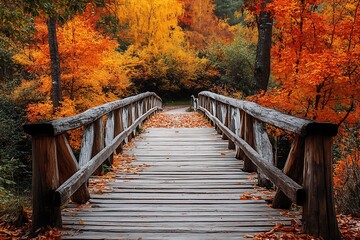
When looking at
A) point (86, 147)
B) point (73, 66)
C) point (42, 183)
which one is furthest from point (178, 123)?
point (42, 183)

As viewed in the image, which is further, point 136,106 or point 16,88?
point 16,88

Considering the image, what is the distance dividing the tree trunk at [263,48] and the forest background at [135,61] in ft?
0.11

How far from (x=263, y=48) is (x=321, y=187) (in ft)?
29.5

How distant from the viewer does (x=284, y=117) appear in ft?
13.2

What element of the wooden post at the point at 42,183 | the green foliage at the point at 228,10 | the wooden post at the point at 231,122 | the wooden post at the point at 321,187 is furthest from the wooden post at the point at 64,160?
the green foliage at the point at 228,10

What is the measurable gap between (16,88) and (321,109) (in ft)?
51.1

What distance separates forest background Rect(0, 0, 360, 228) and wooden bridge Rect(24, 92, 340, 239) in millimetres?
879

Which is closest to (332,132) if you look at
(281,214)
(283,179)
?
(283,179)

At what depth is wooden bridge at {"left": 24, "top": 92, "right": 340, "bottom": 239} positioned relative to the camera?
3297 millimetres

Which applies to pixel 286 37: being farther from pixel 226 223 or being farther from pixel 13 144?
pixel 13 144

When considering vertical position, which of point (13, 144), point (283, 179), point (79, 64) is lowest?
point (13, 144)

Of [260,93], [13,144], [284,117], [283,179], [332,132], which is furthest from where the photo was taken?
[13,144]

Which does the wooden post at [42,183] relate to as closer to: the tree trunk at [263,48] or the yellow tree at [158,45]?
the tree trunk at [263,48]

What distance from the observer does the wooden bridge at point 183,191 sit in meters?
3.30
